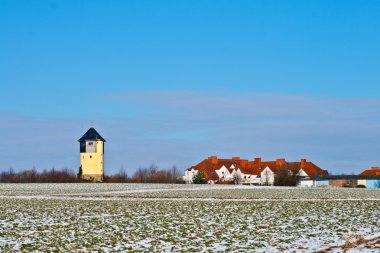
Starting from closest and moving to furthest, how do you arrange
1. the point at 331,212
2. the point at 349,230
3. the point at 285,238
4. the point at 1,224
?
the point at 285,238 < the point at 349,230 < the point at 1,224 < the point at 331,212

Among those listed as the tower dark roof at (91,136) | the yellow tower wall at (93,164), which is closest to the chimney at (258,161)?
the tower dark roof at (91,136)

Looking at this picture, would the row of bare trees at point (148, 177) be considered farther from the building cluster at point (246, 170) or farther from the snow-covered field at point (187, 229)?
the snow-covered field at point (187, 229)

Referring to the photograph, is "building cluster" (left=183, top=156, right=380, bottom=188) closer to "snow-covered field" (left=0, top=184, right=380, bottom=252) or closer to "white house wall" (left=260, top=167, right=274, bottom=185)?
"white house wall" (left=260, top=167, right=274, bottom=185)

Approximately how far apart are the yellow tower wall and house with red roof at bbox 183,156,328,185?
2207cm

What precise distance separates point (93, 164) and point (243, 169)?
3756 cm

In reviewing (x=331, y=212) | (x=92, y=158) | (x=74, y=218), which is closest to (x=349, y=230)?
(x=331, y=212)

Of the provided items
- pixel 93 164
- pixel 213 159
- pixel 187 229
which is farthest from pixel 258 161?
pixel 187 229

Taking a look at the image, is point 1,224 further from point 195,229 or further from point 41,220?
point 195,229

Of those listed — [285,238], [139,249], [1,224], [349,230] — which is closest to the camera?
[139,249]

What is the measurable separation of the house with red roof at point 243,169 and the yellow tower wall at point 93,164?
22.1 meters

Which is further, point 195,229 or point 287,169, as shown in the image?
point 287,169

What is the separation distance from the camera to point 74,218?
94.1 feet

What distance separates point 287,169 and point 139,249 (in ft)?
312

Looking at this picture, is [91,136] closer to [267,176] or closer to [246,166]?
[267,176]
